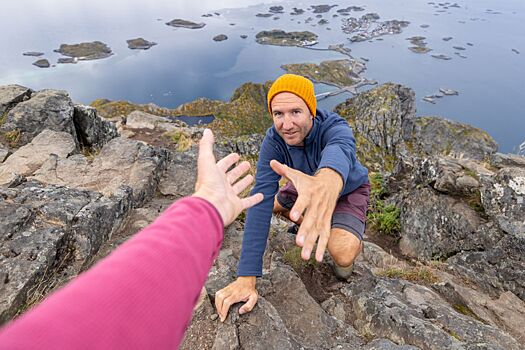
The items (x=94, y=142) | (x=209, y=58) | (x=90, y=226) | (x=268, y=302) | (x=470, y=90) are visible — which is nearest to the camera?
(x=268, y=302)

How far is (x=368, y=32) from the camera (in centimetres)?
18862

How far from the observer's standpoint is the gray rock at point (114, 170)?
713cm

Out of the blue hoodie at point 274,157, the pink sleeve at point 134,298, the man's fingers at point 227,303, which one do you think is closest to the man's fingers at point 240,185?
the pink sleeve at point 134,298

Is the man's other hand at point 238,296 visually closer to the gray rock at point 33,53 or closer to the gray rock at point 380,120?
the gray rock at point 380,120

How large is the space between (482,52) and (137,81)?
15194 cm

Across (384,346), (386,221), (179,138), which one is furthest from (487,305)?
(179,138)

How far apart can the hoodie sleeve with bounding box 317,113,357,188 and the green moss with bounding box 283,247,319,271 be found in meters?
2.02

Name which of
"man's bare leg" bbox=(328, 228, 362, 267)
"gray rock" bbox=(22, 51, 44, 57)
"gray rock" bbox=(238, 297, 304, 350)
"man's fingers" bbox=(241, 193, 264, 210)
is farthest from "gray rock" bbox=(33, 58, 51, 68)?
"man's fingers" bbox=(241, 193, 264, 210)

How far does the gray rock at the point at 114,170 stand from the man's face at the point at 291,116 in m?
4.02

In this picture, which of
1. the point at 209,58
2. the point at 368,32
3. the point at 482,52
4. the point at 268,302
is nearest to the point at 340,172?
the point at 268,302

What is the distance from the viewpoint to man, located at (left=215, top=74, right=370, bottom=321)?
3500 millimetres

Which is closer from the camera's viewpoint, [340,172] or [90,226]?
[340,172]

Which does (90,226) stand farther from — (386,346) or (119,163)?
(386,346)

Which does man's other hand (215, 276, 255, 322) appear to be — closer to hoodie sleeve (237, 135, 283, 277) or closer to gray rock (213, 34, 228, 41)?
hoodie sleeve (237, 135, 283, 277)
